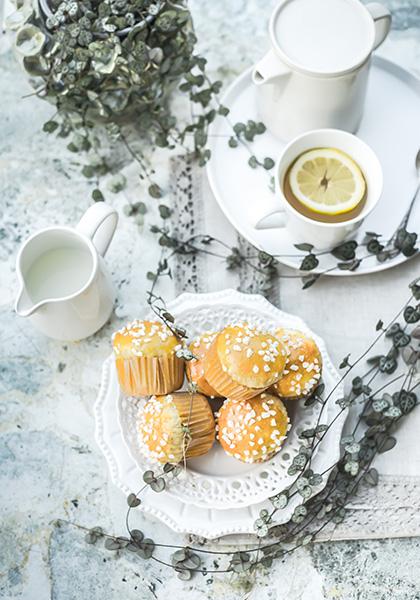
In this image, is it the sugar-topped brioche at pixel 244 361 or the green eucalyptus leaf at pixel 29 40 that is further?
the green eucalyptus leaf at pixel 29 40

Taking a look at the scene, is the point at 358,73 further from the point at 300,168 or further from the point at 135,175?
the point at 135,175

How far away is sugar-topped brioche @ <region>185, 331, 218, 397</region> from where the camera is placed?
3.78 feet

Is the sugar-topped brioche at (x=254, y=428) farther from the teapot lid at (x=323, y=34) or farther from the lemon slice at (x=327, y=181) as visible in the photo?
the teapot lid at (x=323, y=34)

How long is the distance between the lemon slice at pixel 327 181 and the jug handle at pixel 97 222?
0.94 ft

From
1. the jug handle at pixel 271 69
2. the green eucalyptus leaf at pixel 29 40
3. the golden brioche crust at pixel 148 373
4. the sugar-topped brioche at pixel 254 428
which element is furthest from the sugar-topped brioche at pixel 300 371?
the green eucalyptus leaf at pixel 29 40

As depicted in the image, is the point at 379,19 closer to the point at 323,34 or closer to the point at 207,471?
→ the point at 323,34

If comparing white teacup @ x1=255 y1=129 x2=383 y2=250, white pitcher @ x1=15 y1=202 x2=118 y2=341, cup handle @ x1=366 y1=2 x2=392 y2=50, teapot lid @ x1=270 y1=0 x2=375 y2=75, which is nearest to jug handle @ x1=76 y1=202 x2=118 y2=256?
white pitcher @ x1=15 y1=202 x2=118 y2=341

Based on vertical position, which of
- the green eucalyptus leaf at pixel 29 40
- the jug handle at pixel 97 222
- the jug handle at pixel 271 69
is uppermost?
the green eucalyptus leaf at pixel 29 40

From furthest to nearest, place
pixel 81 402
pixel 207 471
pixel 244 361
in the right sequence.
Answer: pixel 81 402 → pixel 207 471 → pixel 244 361

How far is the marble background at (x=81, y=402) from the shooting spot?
121 cm

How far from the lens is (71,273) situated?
125 centimetres

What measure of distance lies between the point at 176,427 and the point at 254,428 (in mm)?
106

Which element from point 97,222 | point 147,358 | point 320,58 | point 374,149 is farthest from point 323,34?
point 147,358

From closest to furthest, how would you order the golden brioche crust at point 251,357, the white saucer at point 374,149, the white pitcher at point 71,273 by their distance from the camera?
1. the golden brioche crust at point 251,357
2. the white pitcher at point 71,273
3. the white saucer at point 374,149
